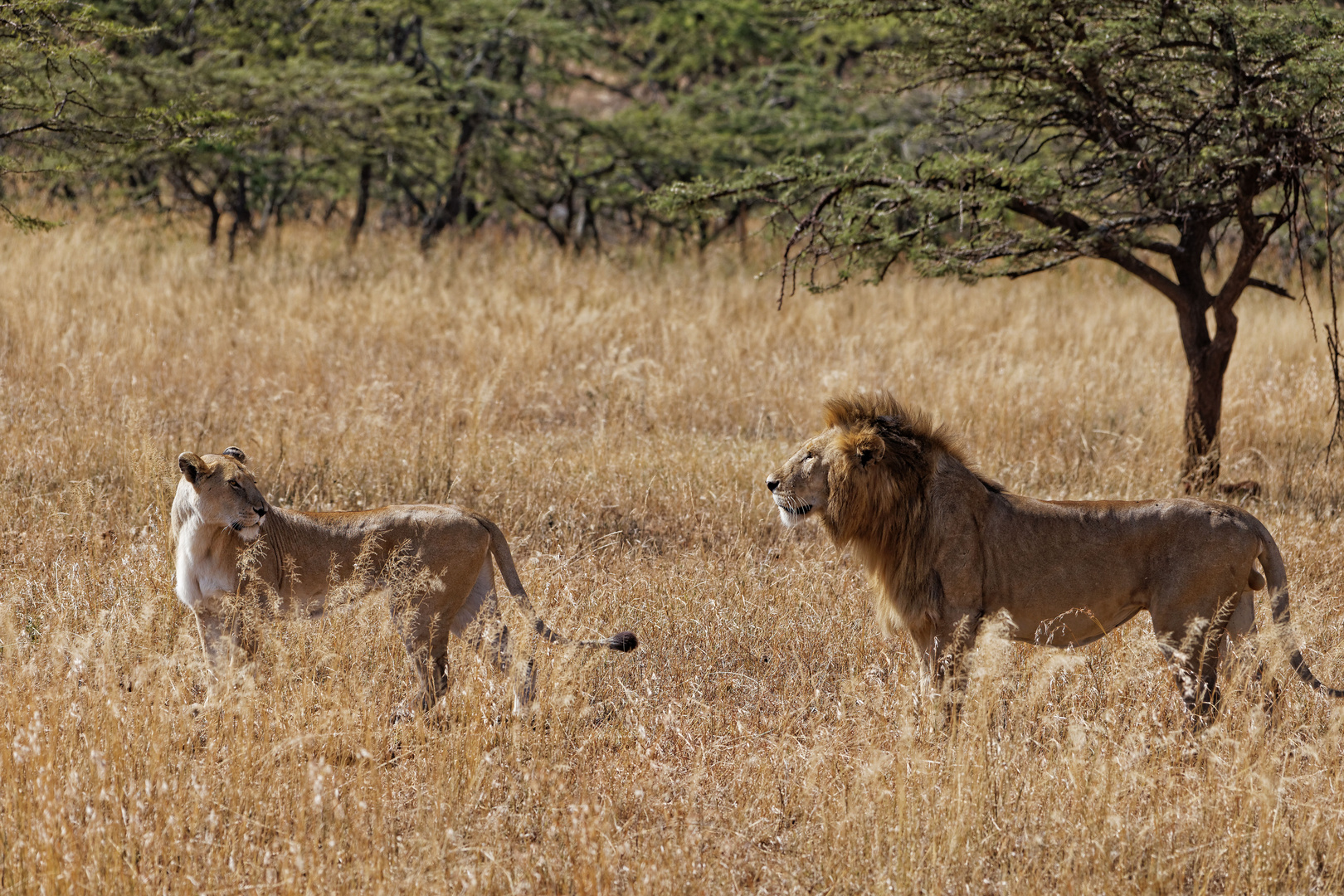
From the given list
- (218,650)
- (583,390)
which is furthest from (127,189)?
(218,650)

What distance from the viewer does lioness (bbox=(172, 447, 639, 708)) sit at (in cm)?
465

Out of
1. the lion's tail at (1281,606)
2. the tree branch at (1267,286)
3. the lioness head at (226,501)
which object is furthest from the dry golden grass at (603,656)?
the tree branch at (1267,286)

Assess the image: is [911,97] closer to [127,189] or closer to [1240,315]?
[1240,315]

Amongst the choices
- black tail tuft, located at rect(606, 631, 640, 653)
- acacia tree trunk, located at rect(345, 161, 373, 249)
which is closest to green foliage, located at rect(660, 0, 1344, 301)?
black tail tuft, located at rect(606, 631, 640, 653)

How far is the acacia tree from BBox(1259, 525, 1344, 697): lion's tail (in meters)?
2.75

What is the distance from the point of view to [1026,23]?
7414mm

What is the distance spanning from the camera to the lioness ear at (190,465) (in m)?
4.50

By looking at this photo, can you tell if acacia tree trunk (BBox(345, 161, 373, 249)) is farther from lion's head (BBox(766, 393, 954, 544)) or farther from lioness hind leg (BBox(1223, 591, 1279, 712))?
lioness hind leg (BBox(1223, 591, 1279, 712))

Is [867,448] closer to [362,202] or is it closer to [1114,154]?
[1114,154]

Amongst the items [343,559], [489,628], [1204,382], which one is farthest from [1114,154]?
[343,559]

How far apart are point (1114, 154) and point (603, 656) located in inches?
185

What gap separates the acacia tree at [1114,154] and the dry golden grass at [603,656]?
1.53m

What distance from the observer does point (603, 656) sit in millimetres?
4918

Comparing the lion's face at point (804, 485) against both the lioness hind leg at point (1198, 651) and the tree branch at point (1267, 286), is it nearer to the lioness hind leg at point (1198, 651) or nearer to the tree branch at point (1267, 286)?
the lioness hind leg at point (1198, 651)
